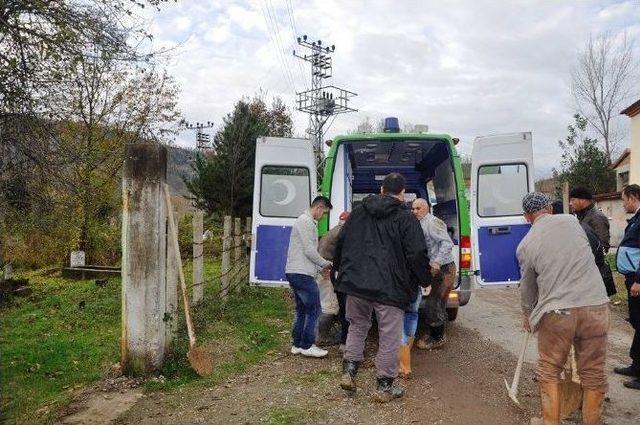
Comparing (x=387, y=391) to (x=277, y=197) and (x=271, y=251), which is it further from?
(x=277, y=197)

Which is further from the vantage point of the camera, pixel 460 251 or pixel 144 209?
pixel 460 251

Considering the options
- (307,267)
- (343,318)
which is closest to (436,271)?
(307,267)

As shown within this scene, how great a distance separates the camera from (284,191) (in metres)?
6.63

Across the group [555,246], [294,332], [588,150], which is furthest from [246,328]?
[588,150]

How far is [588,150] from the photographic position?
2580cm

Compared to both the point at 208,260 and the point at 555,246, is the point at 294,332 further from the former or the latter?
the point at 208,260

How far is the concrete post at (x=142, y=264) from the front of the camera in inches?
195

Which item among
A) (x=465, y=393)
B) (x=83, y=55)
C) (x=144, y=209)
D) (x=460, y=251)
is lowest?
(x=465, y=393)

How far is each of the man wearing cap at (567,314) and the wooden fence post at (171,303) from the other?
3.42 m

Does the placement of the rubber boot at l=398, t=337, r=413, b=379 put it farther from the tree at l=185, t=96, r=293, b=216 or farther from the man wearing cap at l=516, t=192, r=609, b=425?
the tree at l=185, t=96, r=293, b=216

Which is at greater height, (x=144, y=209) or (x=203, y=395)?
(x=144, y=209)

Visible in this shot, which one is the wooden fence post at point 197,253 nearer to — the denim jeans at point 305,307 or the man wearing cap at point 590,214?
the denim jeans at point 305,307

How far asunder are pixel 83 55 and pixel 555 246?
6791 mm

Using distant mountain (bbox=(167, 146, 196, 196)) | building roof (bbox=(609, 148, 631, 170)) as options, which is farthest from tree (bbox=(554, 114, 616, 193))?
distant mountain (bbox=(167, 146, 196, 196))
